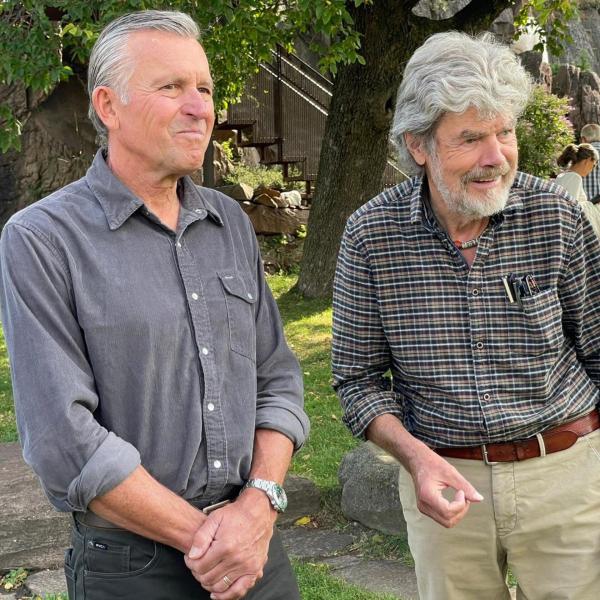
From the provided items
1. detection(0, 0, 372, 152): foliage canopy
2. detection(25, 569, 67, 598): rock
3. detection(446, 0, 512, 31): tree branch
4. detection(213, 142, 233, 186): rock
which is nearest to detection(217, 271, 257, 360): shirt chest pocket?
detection(25, 569, 67, 598): rock

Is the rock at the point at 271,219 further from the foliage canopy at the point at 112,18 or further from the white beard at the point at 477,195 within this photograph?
the white beard at the point at 477,195

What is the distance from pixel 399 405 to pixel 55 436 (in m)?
1.11

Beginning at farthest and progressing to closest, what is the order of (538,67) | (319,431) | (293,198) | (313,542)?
(538,67) → (293,198) → (319,431) → (313,542)

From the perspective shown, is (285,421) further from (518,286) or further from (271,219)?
(271,219)

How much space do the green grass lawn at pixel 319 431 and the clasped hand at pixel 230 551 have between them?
2282 mm

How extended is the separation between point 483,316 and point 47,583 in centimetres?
291

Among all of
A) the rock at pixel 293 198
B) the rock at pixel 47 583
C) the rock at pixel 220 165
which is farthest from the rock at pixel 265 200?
the rock at pixel 47 583

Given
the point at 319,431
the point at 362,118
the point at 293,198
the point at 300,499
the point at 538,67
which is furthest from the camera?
the point at 538,67

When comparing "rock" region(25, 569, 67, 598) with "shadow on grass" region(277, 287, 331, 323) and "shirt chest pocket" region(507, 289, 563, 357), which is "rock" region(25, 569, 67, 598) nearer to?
"shirt chest pocket" region(507, 289, 563, 357)

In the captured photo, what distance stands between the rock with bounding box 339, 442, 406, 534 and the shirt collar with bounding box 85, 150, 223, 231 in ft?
9.27

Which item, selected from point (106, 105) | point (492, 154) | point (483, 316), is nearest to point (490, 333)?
point (483, 316)

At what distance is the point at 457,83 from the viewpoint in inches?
96.1

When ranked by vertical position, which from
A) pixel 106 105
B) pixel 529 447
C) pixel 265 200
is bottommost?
pixel 265 200

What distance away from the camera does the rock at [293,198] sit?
15.0 metres
